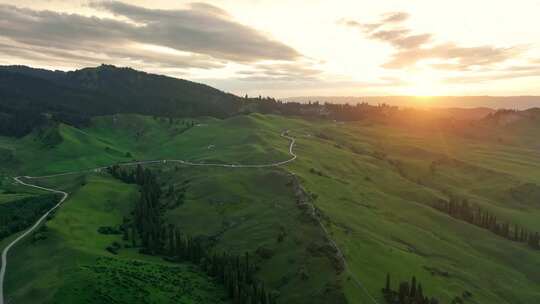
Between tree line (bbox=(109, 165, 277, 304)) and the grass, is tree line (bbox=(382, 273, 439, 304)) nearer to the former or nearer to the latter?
tree line (bbox=(109, 165, 277, 304))

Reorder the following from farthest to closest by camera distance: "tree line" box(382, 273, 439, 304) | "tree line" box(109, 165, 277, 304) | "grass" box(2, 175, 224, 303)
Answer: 1. "tree line" box(382, 273, 439, 304)
2. "tree line" box(109, 165, 277, 304)
3. "grass" box(2, 175, 224, 303)

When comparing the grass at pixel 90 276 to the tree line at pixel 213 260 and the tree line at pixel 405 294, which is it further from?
the tree line at pixel 405 294

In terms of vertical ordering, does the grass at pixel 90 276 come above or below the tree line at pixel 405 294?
above

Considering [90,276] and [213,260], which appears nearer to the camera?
[90,276]

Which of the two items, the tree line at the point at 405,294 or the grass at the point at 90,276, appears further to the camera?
the tree line at the point at 405,294

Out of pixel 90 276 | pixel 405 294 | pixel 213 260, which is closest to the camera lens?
pixel 90 276

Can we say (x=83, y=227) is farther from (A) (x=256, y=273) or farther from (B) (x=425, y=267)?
(B) (x=425, y=267)

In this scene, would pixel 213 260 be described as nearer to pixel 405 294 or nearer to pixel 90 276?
pixel 90 276

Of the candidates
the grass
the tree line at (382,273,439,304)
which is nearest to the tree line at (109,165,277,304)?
the grass

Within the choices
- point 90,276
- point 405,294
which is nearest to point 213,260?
point 90,276

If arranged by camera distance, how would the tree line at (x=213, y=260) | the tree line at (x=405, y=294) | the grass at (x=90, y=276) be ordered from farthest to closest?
the tree line at (x=405, y=294), the tree line at (x=213, y=260), the grass at (x=90, y=276)

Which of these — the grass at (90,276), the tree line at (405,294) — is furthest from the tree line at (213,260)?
the tree line at (405,294)

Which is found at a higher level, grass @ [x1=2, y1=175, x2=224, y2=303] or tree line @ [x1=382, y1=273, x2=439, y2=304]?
grass @ [x1=2, y1=175, x2=224, y2=303]
